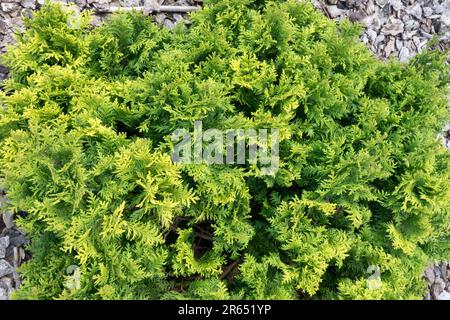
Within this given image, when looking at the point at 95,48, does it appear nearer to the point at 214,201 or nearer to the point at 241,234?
the point at 214,201

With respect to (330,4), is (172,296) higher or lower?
lower

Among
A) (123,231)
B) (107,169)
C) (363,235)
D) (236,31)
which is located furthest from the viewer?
(236,31)

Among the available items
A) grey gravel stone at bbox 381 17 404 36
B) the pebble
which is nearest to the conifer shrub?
the pebble

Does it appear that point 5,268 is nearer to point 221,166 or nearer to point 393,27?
point 221,166

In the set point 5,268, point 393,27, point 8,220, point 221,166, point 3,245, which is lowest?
point 5,268

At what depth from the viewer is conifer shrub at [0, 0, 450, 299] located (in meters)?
3.22

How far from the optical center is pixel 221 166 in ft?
11.4

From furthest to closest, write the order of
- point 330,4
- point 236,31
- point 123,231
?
point 330,4 → point 236,31 → point 123,231

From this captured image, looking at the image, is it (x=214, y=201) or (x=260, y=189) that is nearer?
(x=214, y=201)

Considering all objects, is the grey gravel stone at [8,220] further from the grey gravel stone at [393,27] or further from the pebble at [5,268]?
the grey gravel stone at [393,27]

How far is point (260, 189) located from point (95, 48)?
2.15 m

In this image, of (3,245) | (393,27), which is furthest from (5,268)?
(393,27)
